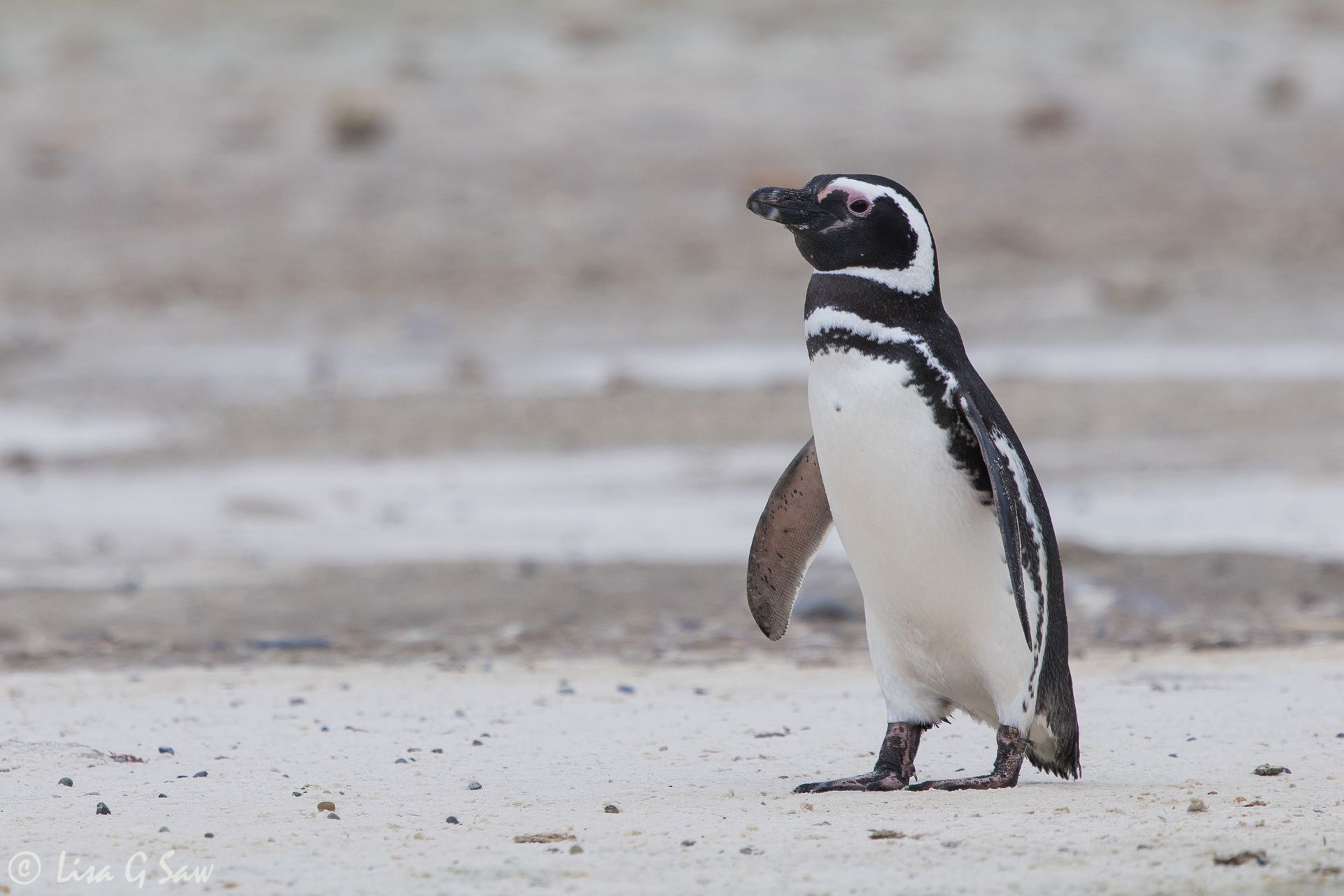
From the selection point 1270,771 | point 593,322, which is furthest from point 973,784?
point 593,322

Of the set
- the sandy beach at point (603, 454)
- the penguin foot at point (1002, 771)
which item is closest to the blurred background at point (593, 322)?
the sandy beach at point (603, 454)

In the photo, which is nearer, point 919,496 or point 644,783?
point 919,496

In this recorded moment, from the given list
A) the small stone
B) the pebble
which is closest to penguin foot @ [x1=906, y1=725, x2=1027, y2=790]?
the pebble

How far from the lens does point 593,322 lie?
14.2m

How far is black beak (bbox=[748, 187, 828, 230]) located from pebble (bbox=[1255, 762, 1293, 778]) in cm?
133

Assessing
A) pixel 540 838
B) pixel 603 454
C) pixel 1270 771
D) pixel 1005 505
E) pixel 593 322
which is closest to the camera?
pixel 540 838

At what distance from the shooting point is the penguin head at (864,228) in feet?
12.8

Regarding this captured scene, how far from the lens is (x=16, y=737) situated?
4.34 meters

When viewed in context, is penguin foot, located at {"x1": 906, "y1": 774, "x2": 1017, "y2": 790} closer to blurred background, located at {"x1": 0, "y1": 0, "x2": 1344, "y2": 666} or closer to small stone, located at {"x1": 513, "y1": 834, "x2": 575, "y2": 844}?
small stone, located at {"x1": 513, "y1": 834, "x2": 575, "y2": 844}

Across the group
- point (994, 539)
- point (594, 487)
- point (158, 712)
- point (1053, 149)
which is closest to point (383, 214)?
point (1053, 149)

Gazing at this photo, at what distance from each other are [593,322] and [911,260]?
1033 cm

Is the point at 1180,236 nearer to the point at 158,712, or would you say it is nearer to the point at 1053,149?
the point at 1053,149

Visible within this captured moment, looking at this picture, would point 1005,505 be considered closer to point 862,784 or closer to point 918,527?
point 918,527

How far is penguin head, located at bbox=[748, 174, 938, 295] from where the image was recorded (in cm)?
391
